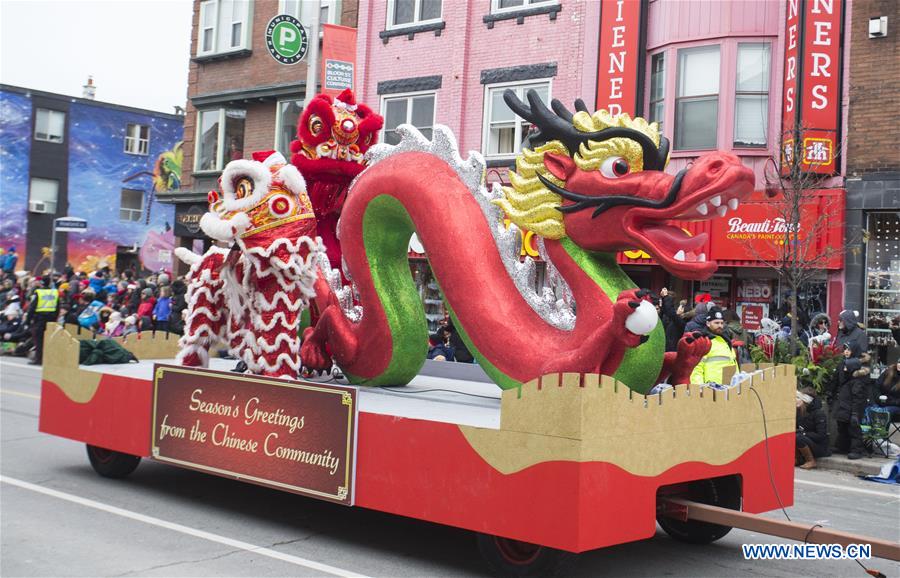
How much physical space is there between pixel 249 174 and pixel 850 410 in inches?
310

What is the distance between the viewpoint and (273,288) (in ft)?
25.4

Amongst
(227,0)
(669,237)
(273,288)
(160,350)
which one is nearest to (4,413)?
(160,350)

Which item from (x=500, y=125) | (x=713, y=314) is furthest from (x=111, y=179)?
(x=713, y=314)

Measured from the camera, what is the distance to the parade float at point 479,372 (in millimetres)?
5273

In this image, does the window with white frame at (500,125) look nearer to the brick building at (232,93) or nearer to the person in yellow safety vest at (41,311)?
the brick building at (232,93)

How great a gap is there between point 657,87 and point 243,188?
11.5 metres

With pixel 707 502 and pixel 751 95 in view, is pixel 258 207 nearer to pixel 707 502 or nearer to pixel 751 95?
pixel 707 502

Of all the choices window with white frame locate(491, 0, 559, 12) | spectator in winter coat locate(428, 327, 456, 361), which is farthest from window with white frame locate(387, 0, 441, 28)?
spectator in winter coat locate(428, 327, 456, 361)

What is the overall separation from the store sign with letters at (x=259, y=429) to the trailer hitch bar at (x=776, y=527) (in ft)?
6.68

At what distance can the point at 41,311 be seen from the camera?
19016mm

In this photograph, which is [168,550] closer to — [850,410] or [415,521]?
[415,521]

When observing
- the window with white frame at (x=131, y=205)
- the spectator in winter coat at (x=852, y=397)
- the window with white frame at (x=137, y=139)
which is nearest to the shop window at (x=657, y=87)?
the spectator in winter coat at (x=852, y=397)

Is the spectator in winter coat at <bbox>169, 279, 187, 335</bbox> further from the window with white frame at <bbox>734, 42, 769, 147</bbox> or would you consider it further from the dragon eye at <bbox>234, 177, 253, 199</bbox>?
the window with white frame at <bbox>734, 42, 769, 147</bbox>

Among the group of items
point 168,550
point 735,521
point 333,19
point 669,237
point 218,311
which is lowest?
point 168,550
